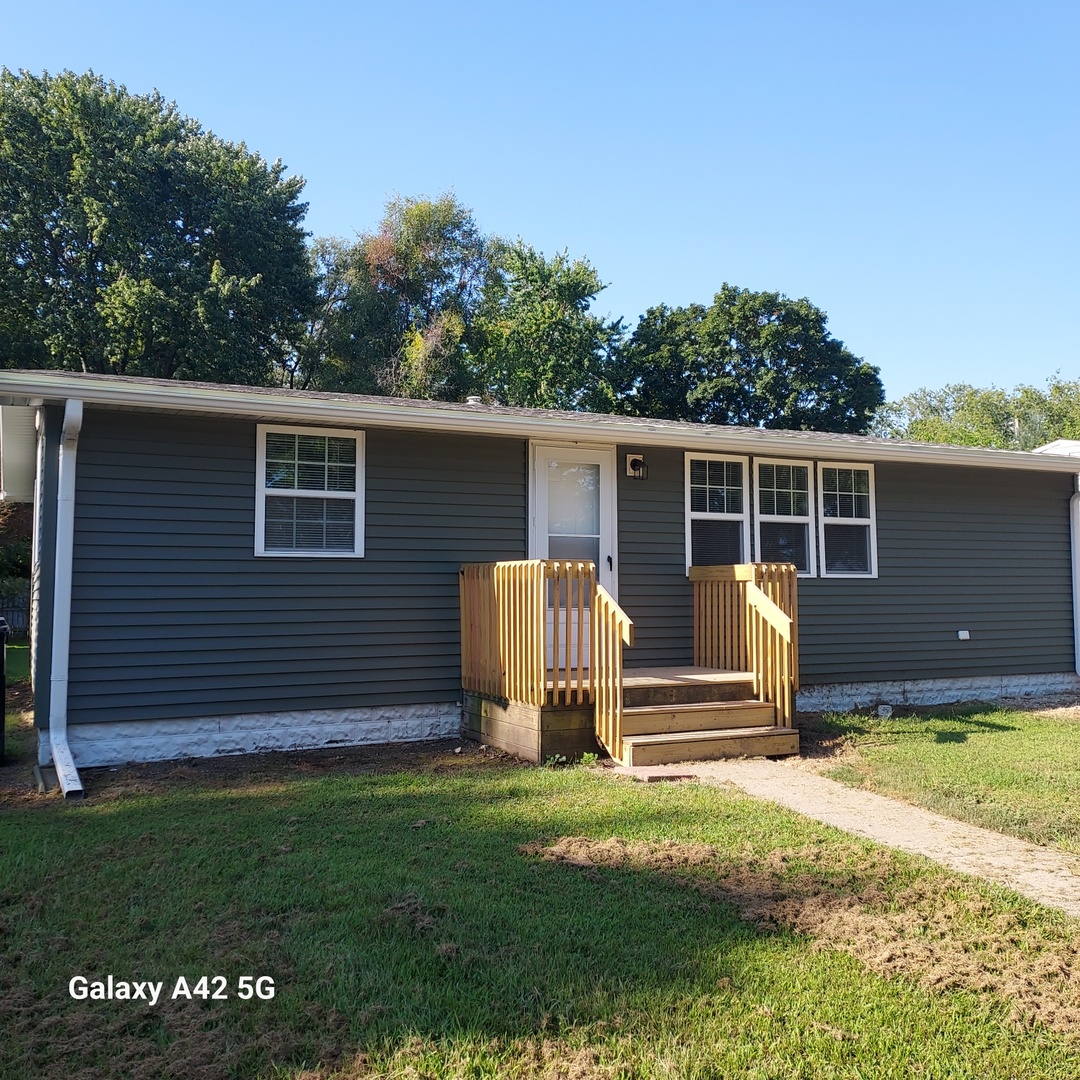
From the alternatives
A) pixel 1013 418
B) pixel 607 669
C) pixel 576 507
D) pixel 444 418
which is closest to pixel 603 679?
pixel 607 669

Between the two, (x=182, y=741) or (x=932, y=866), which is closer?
(x=932, y=866)

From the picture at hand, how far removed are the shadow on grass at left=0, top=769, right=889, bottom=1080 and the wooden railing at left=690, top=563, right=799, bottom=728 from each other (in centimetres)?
208

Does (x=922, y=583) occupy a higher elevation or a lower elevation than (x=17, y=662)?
higher

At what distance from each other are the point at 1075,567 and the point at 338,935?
10.3 metres

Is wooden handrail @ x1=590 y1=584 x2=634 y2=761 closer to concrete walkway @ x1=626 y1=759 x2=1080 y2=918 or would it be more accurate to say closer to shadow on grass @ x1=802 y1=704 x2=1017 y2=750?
concrete walkway @ x1=626 y1=759 x2=1080 y2=918

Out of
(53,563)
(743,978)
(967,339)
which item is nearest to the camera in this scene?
(743,978)

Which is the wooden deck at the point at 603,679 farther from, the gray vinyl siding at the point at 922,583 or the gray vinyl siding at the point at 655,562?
the gray vinyl siding at the point at 922,583

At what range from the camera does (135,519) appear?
6598 millimetres

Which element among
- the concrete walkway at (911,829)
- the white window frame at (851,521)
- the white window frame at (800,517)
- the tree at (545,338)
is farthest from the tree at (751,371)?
the concrete walkway at (911,829)

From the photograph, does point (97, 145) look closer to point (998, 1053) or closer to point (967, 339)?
point (998, 1053)

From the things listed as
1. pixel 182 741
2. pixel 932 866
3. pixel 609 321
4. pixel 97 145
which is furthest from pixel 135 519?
pixel 609 321

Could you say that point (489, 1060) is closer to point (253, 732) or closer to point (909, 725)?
point (253, 732)

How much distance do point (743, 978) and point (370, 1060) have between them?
3.90 feet

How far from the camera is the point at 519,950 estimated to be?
303cm
